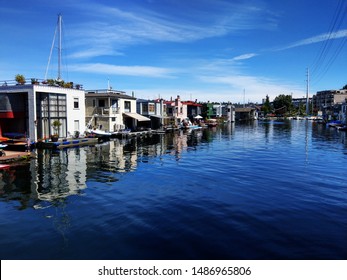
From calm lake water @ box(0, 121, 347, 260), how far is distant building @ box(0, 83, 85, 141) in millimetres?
16486

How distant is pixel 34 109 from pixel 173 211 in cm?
3534

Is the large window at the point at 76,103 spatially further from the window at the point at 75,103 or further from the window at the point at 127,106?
the window at the point at 127,106

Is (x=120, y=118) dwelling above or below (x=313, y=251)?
above

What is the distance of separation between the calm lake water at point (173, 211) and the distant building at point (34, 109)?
649 inches

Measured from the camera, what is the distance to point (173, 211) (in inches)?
654

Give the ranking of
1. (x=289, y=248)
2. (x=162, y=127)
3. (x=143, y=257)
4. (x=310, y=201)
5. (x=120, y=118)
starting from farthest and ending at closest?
(x=162, y=127)
(x=120, y=118)
(x=310, y=201)
(x=289, y=248)
(x=143, y=257)

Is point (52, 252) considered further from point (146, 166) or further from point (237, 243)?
point (146, 166)

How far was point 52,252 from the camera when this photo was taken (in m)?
11.6

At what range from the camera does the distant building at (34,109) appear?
44.0 meters

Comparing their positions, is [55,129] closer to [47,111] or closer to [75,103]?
[47,111]

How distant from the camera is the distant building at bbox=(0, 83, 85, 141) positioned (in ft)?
144

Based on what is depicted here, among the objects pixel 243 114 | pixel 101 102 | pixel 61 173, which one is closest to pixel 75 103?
pixel 101 102

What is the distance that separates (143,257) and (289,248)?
587 centimetres

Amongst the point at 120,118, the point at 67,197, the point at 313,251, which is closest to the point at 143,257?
the point at 313,251
